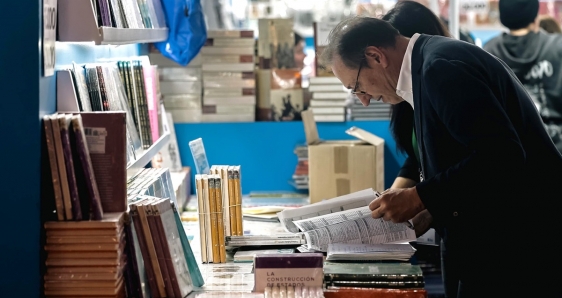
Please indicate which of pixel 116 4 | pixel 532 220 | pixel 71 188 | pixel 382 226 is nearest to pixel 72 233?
pixel 71 188

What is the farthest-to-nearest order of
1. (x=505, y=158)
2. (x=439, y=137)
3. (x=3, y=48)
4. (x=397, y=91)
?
(x=397, y=91), (x=439, y=137), (x=505, y=158), (x=3, y=48)

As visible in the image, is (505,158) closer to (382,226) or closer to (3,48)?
(382,226)

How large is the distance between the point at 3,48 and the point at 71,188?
40cm

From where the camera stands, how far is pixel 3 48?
2.04 m

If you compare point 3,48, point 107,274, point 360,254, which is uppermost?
point 3,48

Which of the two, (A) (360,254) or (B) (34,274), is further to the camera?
(A) (360,254)

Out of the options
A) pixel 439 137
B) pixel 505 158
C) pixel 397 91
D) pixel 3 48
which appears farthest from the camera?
pixel 397 91

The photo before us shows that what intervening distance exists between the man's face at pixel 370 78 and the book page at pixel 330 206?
1.20ft

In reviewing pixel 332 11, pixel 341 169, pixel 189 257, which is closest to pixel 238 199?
pixel 189 257

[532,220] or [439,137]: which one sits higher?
[439,137]

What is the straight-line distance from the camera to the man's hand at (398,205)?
241cm

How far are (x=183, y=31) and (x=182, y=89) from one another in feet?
1.59

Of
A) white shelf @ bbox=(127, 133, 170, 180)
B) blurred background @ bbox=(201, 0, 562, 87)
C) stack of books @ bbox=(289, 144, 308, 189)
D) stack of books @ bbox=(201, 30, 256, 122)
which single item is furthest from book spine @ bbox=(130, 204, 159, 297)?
blurred background @ bbox=(201, 0, 562, 87)

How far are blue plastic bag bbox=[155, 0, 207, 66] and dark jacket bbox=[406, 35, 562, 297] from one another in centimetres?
192
